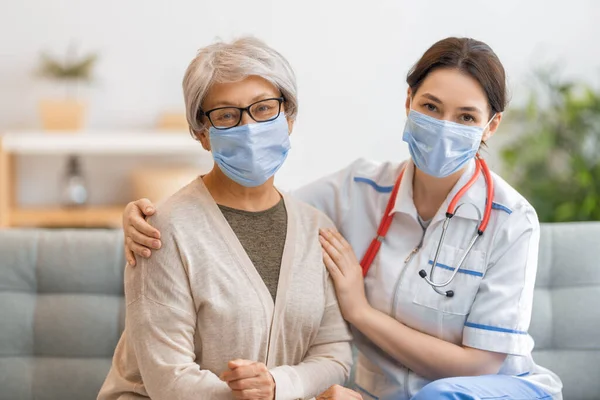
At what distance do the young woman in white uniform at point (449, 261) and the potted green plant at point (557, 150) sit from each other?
99.8 inches

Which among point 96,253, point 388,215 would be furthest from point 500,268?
point 96,253

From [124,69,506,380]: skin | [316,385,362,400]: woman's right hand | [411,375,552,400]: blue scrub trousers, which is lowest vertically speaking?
[316,385,362,400]: woman's right hand

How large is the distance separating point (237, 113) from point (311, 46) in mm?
2990

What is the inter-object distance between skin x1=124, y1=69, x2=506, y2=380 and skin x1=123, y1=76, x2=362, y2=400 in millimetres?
83

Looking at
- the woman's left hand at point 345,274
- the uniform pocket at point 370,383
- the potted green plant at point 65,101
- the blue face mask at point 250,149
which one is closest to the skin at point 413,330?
the woman's left hand at point 345,274

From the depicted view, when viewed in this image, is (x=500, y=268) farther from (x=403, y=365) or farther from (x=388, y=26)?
(x=388, y=26)

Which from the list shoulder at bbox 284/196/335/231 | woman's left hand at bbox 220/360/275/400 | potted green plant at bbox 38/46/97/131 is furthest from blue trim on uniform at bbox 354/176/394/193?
Result: potted green plant at bbox 38/46/97/131

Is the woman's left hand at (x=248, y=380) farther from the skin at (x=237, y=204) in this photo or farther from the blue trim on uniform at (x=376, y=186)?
the blue trim on uniform at (x=376, y=186)

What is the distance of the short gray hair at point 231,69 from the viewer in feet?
5.72

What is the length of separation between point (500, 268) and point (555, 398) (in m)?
0.37

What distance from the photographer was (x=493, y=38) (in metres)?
4.81

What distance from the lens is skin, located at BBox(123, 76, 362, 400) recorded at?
1.66 metres

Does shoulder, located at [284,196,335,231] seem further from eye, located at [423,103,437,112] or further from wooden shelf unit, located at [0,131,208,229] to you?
wooden shelf unit, located at [0,131,208,229]

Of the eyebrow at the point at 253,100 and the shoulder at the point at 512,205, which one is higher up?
the eyebrow at the point at 253,100
